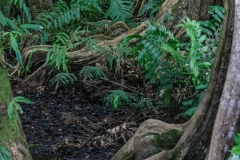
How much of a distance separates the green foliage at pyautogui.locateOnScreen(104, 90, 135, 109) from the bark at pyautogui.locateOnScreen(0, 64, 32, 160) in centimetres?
237

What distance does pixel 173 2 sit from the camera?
626 centimetres

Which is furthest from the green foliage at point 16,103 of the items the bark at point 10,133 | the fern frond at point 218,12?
the fern frond at point 218,12

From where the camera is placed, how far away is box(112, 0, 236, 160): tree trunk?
2.66m

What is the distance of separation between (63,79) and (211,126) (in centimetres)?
396

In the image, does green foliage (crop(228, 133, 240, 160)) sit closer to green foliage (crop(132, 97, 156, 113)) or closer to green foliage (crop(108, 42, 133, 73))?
green foliage (crop(132, 97, 156, 113))

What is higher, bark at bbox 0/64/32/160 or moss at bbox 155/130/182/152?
bark at bbox 0/64/32/160

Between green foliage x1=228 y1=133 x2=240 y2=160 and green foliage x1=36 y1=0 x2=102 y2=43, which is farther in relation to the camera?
green foliage x1=36 y1=0 x2=102 y2=43

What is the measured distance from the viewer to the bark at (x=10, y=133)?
2.94 m

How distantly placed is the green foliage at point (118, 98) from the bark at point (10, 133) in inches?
93.2

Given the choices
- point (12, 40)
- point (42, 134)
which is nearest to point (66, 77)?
point (42, 134)

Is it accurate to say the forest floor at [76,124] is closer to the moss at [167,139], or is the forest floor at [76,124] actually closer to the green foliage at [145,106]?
the green foliage at [145,106]

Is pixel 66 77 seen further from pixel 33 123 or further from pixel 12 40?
pixel 12 40

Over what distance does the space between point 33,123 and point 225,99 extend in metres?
3.30

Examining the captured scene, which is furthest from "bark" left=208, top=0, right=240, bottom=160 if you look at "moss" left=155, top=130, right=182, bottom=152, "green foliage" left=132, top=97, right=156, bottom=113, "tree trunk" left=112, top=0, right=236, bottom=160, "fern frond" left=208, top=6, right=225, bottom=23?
"green foliage" left=132, top=97, right=156, bottom=113
